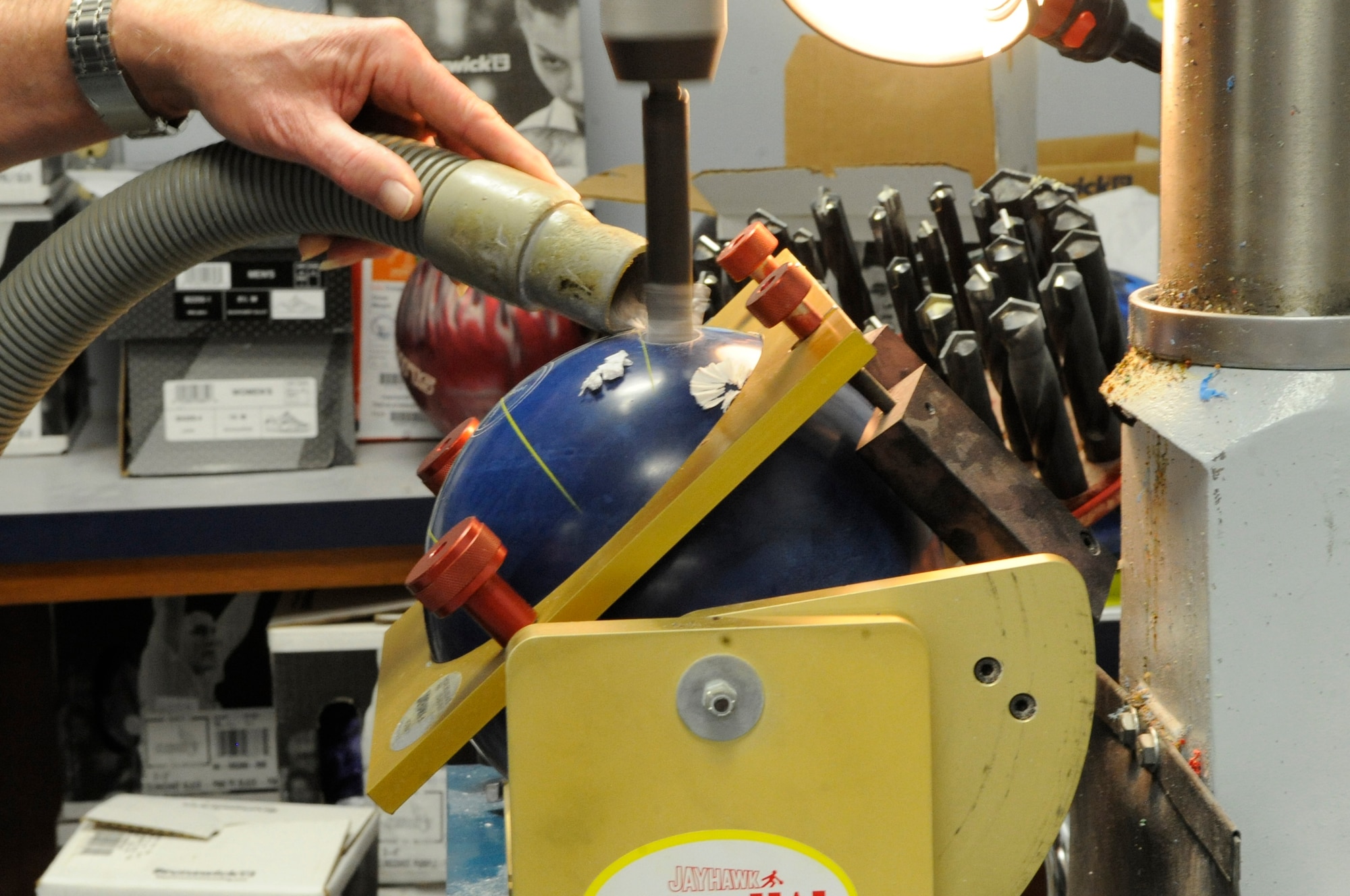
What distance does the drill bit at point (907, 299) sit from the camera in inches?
44.0

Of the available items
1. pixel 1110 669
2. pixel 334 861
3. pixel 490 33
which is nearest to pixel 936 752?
pixel 1110 669

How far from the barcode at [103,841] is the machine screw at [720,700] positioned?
3.75 feet

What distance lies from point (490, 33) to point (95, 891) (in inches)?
48.6

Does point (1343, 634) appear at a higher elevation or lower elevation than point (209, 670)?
higher

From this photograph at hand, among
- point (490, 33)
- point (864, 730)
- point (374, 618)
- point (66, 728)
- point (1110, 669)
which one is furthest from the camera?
point (66, 728)

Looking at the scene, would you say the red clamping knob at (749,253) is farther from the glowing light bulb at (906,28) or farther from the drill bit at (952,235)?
the drill bit at (952,235)

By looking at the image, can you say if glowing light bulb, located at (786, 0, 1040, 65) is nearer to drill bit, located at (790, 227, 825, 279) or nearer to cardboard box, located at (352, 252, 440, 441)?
drill bit, located at (790, 227, 825, 279)

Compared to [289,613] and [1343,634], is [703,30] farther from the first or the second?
[289,613]

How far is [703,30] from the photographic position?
1.84ft

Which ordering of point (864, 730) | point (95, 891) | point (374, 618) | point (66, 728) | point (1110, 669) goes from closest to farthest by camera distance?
point (864, 730), point (1110, 669), point (95, 891), point (374, 618), point (66, 728)

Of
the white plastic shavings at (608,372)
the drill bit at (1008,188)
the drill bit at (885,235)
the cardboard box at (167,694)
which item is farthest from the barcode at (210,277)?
the white plastic shavings at (608,372)

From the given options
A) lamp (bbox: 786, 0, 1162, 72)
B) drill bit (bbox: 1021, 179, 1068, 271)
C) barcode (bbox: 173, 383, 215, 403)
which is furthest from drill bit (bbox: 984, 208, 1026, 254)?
barcode (bbox: 173, 383, 215, 403)

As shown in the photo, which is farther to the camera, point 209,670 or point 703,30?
point 209,670

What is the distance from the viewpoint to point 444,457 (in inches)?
32.6
